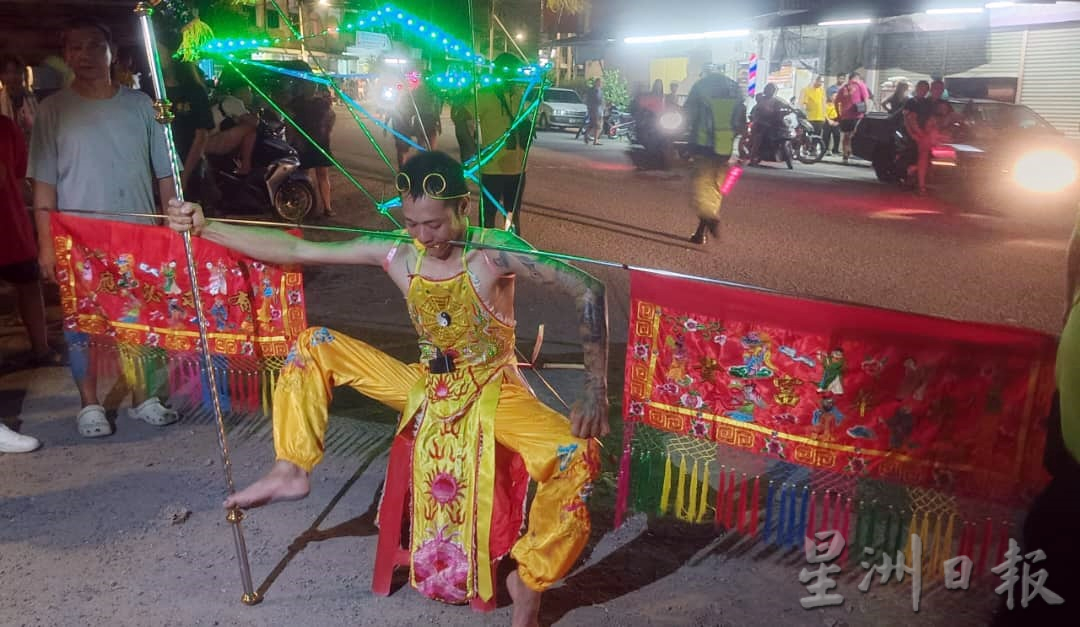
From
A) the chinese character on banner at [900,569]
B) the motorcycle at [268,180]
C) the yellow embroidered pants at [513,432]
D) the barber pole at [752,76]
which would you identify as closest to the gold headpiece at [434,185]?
the yellow embroidered pants at [513,432]

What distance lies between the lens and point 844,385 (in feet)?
8.38

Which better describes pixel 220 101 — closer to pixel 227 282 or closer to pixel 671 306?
pixel 227 282

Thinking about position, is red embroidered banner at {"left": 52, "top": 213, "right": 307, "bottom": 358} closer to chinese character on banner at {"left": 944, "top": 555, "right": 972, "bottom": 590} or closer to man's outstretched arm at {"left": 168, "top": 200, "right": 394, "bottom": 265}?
man's outstretched arm at {"left": 168, "top": 200, "right": 394, "bottom": 265}

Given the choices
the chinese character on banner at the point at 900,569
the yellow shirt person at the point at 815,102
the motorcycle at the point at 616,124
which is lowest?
the chinese character on banner at the point at 900,569

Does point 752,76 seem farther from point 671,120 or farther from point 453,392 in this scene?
point 453,392

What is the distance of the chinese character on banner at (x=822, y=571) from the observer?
2.76 m

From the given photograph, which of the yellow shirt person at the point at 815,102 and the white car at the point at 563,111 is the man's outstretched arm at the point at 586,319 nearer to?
the yellow shirt person at the point at 815,102

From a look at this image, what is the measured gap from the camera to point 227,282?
3.70m

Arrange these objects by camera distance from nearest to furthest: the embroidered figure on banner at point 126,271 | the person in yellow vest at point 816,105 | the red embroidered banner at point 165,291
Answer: the red embroidered banner at point 165,291, the embroidered figure on banner at point 126,271, the person in yellow vest at point 816,105

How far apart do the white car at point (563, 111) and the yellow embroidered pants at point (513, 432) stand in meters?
21.8

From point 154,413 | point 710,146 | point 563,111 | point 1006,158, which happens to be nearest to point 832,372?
point 154,413

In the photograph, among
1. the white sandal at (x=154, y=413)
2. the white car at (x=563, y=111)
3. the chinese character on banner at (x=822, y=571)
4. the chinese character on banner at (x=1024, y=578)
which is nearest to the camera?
the chinese character on banner at (x=1024, y=578)

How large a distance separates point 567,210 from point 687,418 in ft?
27.8

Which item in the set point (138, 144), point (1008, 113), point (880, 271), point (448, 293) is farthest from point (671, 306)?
point (1008, 113)
